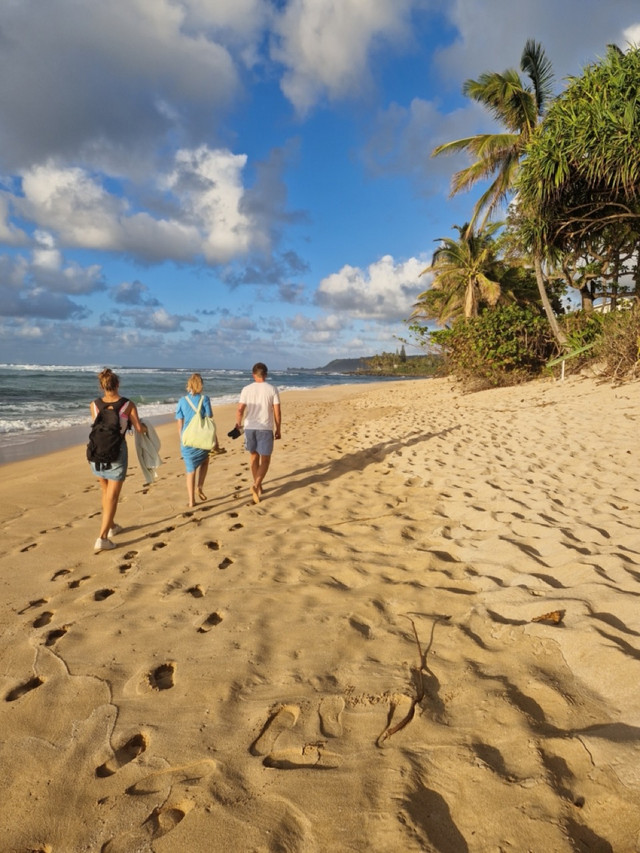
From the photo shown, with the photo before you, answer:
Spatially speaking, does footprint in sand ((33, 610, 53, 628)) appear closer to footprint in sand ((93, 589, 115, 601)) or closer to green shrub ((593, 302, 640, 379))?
footprint in sand ((93, 589, 115, 601))

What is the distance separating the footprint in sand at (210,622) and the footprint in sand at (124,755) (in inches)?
32.8

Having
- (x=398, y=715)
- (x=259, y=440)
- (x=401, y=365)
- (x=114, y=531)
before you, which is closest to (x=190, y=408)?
(x=259, y=440)

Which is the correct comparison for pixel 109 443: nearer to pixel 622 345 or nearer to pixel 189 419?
pixel 189 419

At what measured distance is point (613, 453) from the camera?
20.2ft

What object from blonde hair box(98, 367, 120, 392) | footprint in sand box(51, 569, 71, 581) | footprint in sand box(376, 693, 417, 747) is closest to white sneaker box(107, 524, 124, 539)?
footprint in sand box(51, 569, 71, 581)

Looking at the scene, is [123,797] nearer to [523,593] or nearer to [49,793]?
[49,793]

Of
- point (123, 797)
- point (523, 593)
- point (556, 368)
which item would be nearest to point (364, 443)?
point (523, 593)

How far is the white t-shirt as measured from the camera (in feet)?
17.8

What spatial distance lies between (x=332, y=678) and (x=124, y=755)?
Answer: 3.19 feet

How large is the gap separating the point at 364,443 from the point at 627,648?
6939mm

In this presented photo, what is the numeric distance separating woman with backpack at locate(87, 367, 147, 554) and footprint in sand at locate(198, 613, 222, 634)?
1.83 metres

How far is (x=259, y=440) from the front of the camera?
5477 mm

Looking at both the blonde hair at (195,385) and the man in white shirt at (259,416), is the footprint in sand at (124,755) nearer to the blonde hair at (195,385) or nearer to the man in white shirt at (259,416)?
the man in white shirt at (259,416)

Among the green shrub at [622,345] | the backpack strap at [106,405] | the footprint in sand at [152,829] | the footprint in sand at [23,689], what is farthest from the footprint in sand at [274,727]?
the green shrub at [622,345]
